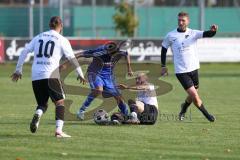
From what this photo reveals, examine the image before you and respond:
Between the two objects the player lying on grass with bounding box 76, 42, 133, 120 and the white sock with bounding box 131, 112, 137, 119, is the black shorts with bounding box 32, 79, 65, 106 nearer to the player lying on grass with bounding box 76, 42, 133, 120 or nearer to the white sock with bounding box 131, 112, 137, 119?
the white sock with bounding box 131, 112, 137, 119

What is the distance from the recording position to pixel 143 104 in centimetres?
1648

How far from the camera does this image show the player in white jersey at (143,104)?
53.4 ft

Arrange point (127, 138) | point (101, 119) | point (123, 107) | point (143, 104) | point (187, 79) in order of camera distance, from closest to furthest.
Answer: point (127, 138) → point (101, 119) → point (143, 104) → point (123, 107) → point (187, 79)

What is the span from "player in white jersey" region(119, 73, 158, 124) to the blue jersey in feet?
1.91

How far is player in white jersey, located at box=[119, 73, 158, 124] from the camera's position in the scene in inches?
640

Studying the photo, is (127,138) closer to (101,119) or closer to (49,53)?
(49,53)

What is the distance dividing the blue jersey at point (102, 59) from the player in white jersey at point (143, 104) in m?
0.58

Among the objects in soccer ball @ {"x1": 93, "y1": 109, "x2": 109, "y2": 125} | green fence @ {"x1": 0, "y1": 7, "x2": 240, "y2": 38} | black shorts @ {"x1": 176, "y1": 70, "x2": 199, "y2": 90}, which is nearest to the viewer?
soccer ball @ {"x1": 93, "y1": 109, "x2": 109, "y2": 125}

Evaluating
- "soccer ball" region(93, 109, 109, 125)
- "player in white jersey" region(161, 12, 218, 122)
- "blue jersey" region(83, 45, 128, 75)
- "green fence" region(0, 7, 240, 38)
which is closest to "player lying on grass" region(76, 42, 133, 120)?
"blue jersey" region(83, 45, 128, 75)

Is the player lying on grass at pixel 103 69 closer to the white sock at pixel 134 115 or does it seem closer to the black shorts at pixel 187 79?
the white sock at pixel 134 115

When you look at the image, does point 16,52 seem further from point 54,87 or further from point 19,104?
point 54,87

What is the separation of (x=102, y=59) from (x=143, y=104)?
1425mm

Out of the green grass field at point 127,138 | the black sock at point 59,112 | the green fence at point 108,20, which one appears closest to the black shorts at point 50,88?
the black sock at point 59,112

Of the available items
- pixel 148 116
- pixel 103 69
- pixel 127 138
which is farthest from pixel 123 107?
pixel 127 138
